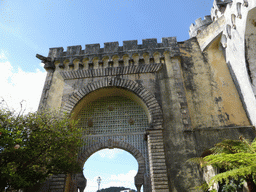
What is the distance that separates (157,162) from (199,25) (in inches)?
714

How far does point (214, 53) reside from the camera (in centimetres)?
1217

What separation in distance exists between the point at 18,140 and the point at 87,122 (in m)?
4.74

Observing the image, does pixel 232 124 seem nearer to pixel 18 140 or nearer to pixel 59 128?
pixel 59 128

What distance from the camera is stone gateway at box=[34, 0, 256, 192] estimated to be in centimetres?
917

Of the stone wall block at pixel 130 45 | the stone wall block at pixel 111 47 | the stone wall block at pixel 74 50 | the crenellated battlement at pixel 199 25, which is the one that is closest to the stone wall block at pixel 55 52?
the stone wall block at pixel 74 50

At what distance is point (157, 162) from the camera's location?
28.9 feet

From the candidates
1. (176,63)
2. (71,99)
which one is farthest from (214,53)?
(71,99)

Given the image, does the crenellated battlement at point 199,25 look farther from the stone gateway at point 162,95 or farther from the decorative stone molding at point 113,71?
the decorative stone molding at point 113,71

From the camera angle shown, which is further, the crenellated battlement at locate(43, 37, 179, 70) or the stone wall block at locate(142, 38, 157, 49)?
the stone wall block at locate(142, 38, 157, 49)

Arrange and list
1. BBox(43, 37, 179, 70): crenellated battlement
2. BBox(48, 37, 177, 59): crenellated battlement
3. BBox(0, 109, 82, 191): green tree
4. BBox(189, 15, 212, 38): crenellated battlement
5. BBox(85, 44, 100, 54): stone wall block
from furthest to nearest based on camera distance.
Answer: BBox(189, 15, 212, 38): crenellated battlement < BBox(85, 44, 100, 54): stone wall block < BBox(48, 37, 177, 59): crenellated battlement < BBox(43, 37, 179, 70): crenellated battlement < BBox(0, 109, 82, 191): green tree

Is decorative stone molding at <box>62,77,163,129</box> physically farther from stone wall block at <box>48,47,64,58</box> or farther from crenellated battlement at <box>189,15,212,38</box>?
crenellated battlement at <box>189,15,212,38</box>

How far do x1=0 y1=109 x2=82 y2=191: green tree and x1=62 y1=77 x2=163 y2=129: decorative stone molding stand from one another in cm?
222

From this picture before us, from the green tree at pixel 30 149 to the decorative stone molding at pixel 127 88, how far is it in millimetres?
2221

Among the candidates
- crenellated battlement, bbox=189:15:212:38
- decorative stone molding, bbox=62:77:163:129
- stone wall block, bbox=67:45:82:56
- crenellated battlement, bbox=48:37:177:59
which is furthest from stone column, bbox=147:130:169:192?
crenellated battlement, bbox=189:15:212:38
